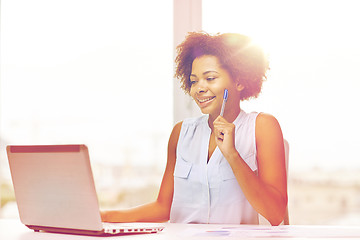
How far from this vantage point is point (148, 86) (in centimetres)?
256

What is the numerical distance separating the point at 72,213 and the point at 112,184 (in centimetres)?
155

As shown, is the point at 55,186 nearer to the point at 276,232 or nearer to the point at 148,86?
the point at 276,232

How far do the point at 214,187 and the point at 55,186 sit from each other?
84 centimetres

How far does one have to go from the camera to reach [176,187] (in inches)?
74.5

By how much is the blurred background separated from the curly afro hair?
43 cm

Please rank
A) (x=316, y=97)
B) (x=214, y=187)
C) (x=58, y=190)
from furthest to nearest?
1. (x=316, y=97)
2. (x=214, y=187)
3. (x=58, y=190)

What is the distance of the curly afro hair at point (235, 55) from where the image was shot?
1914 mm

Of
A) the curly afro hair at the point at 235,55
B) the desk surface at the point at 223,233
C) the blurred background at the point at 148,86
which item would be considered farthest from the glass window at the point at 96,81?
the desk surface at the point at 223,233

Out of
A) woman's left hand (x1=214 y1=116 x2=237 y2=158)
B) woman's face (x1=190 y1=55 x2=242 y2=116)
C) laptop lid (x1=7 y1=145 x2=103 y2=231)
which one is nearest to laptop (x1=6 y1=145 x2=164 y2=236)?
laptop lid (x1=7 y1=145 x2=103 y2=231)

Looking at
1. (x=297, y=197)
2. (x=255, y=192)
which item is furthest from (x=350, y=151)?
(x=255, y=192)

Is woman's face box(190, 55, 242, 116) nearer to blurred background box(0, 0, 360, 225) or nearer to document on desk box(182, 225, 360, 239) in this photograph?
blurred background box(0, 0, 360, 225)

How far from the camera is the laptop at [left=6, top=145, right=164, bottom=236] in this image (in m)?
1.03

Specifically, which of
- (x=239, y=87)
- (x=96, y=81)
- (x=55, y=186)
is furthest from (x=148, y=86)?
(x=55, y=186)

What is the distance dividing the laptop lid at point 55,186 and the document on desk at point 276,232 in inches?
9.7
